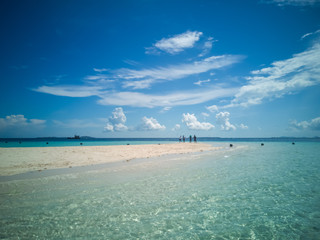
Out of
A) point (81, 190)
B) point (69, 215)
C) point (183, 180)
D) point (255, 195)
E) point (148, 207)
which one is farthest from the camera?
point (183, 180)

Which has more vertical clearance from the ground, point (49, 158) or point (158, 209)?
point (49, 158)

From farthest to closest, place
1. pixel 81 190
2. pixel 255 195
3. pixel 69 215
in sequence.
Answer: pixel 81 190 → pixel 255 195 → pixel 69 215

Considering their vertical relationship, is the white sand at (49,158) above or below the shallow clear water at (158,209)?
above

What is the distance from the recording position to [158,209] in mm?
8477

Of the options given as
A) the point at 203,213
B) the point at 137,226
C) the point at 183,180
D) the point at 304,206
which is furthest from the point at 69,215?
the point at 304,206

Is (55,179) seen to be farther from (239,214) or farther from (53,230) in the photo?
(239,214)

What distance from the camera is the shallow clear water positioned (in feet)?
21.4

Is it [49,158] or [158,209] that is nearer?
[158,209]

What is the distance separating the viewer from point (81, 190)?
11.3m

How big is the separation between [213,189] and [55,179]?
39.0 ft

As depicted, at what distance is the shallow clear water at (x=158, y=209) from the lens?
257 inches

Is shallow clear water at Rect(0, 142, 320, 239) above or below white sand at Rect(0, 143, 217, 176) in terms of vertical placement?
below

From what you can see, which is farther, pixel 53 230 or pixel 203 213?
pixel 203 213

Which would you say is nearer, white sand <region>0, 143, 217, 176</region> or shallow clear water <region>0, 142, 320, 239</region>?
shallow clear water <region>0, 142, 320, 239</region>
